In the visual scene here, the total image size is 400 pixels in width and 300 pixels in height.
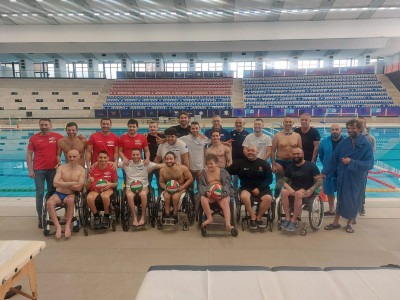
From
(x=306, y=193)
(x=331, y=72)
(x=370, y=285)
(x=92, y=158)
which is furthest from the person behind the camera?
(x=331, y=72)

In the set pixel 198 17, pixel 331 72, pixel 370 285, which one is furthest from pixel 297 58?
pixel 370 285

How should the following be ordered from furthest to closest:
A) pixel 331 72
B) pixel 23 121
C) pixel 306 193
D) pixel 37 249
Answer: pixel 331 72, pixel 23 121, pixel 306 193, pixel 37 249

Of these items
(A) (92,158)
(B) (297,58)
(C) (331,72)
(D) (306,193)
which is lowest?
(D) (306,193)

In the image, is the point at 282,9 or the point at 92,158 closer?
the point at 92,158

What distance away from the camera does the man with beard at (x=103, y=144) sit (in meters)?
4.12

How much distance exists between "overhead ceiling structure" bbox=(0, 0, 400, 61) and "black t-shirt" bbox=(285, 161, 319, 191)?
15.6m

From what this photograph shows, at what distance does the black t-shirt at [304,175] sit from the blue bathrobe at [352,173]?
0.38 meters

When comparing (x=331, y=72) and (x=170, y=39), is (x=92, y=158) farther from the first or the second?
(x=331, y=72)

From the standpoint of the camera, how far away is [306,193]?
11.8 ft

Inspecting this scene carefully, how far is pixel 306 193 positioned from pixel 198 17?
58.9ft

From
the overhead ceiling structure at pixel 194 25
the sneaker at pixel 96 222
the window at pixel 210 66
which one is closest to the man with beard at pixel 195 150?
the sneaker at pixel 96 222

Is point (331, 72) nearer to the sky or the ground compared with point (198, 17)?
nearer to the ground

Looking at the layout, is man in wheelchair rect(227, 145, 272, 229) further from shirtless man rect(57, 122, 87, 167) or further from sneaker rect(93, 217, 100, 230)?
shirtless man rect(57, 122, 87, 167)

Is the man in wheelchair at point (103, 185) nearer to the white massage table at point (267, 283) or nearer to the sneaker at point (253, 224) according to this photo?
the sneaker at point (253, 224)
